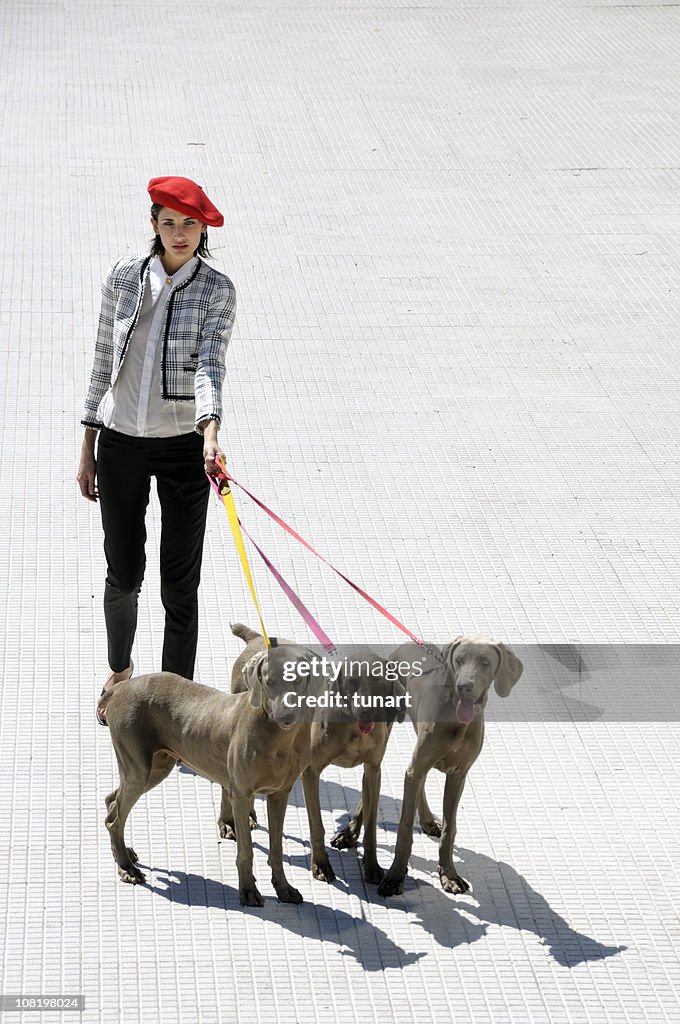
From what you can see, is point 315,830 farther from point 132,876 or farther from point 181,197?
point 181,197

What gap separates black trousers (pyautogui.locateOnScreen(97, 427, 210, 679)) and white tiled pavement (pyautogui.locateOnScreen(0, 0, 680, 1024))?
0.94 feet

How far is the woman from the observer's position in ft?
11.4

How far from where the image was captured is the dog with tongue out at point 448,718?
309 centimetres

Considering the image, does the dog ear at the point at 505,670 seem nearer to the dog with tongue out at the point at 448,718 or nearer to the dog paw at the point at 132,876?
the dog with tongue out at the point at 448,718

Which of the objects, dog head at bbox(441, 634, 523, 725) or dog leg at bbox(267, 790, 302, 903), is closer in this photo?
dog head at bbox(441, 634, 523, 725)

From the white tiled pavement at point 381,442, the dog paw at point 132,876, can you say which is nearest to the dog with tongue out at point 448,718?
the white tiled pavement at point 381,442

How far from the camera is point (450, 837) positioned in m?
3.27

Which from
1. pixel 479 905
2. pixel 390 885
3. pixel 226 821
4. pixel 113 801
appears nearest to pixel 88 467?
pixel 113 801

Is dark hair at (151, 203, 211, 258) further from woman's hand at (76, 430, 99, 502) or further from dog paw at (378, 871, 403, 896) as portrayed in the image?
dog paw at (378, 871, 403, 896)

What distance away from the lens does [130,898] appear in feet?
10.5

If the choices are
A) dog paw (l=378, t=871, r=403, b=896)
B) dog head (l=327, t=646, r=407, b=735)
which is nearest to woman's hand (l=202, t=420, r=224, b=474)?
dog head (l=327, t=646, r=407, b=735)

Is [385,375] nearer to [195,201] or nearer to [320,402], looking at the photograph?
[320,402]

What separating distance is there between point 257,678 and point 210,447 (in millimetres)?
618

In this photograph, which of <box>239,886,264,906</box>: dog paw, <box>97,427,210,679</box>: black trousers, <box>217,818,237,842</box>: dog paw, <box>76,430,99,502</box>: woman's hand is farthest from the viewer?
<box>76,430,99,502</box>: woman's hand
